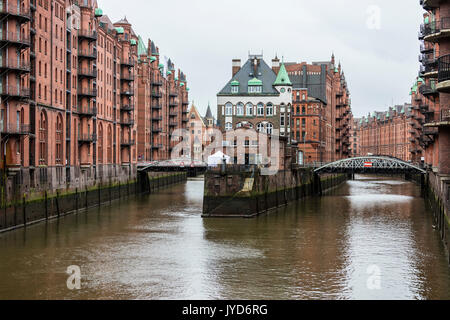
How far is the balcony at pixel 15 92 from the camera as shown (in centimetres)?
4634

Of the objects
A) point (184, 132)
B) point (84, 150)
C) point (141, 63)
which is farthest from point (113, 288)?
point (184, 132)

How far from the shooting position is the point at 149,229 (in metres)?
45.2

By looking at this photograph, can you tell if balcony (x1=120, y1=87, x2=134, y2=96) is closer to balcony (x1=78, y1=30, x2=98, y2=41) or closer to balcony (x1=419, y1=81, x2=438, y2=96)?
balcony (x1=78, y1=30, x2=98, y2=41)

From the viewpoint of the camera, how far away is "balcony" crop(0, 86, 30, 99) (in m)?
46.3

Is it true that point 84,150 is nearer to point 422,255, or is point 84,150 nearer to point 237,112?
point 237,112

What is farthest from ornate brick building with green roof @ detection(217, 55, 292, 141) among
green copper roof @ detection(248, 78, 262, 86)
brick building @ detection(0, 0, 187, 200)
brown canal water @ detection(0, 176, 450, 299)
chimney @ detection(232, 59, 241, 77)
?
brown canal water @ detection(0, 176, 450, 299)

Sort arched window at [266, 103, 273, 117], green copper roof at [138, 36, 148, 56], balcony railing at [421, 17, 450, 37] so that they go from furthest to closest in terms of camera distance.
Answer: green copper roof at [138, 36, 148, 56] → arched window at [266, 103, 273, 117] → balcony railing at [421, 17, 450, 37]

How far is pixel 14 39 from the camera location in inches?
1841

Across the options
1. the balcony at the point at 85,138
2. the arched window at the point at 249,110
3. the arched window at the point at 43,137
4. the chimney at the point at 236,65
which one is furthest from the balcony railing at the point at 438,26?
the chimney at the point at 236,65

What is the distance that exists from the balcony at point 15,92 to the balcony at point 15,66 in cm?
125

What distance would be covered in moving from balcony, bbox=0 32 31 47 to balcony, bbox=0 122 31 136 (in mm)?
5254

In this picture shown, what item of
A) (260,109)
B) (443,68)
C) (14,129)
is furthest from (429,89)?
(14,129)

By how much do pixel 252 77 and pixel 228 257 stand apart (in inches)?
1887

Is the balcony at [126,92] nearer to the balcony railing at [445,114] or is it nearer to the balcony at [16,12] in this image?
the balcony at [16,12]
